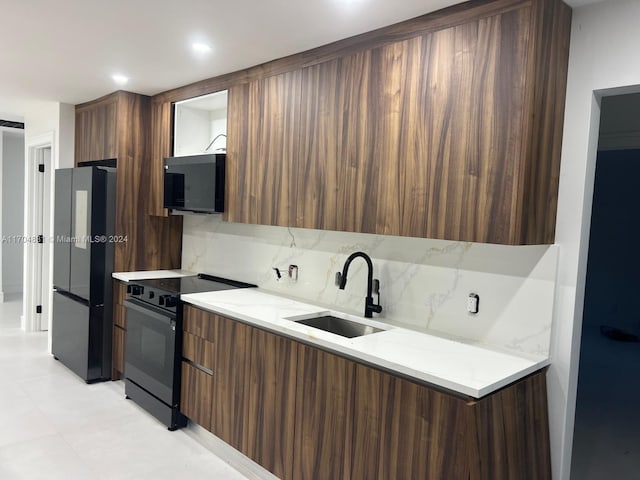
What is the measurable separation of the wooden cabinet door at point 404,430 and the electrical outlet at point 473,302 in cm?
65

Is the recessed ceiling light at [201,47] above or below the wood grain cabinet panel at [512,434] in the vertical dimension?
above

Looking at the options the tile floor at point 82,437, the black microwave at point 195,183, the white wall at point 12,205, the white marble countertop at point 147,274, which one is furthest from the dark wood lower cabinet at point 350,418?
the white wall at point 12,205

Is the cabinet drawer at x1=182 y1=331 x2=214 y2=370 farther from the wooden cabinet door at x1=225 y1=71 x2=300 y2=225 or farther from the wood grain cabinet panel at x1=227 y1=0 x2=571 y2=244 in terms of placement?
the wood grain cabinet panel at x1=227 y1=0 x2=571 y2=244

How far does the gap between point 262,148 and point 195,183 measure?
0.73 metres

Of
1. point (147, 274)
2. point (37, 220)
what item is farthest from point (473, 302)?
point (37, 220)

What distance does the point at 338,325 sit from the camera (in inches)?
113

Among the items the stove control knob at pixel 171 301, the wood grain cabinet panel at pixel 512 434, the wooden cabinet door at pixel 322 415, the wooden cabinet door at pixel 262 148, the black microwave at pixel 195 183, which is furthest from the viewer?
the black microwave at pixel 195 183

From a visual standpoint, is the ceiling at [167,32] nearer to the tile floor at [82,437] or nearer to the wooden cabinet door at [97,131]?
the wooden cabinet door at [97,131]

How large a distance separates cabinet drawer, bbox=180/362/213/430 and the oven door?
0.28ft

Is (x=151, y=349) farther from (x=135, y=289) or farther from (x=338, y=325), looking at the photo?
(x=338, y=325)

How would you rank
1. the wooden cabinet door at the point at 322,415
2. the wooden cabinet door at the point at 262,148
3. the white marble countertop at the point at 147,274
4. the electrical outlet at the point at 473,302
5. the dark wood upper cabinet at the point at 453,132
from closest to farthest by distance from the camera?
the dark wood upper cabinet at the point at 453,132, the wooden cabinet door at the point at 322,415, the electrical outlet at the point at 473,302, the wooden cabinet door at the point at 262,148, the white marble countertop at the point at 147,274

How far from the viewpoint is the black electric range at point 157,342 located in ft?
10.5

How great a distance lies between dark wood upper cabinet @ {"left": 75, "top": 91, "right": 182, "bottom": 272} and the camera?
4031 millimetres

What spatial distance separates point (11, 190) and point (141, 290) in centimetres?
511
